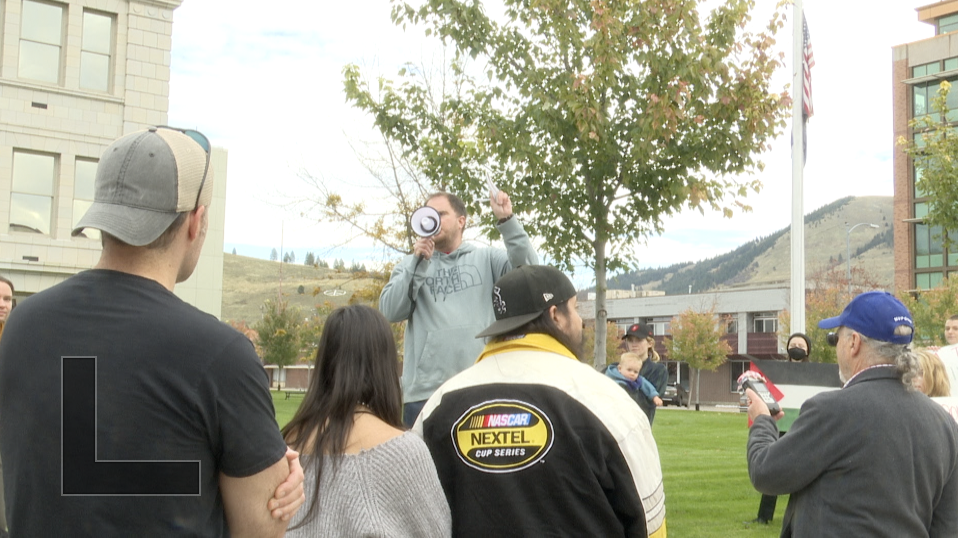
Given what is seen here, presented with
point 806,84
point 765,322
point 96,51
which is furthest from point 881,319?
point 765,322

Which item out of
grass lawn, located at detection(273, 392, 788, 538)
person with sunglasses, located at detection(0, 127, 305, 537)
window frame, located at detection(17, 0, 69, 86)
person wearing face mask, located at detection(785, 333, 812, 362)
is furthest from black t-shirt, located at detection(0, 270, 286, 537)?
window frame, located at detection(17, 0, 69, 86)

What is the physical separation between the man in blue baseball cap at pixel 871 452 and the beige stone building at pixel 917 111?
6708 cm

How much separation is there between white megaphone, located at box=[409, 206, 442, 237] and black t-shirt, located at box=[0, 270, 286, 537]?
123 inches

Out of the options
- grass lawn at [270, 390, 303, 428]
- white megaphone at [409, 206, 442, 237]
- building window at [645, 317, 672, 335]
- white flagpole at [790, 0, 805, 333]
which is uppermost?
white flagpole at [790, 0, 805, 333]

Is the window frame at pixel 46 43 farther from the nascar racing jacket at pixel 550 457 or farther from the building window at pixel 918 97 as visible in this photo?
the building window at pixel 918 97

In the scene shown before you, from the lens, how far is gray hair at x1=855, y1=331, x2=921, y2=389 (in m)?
3.74

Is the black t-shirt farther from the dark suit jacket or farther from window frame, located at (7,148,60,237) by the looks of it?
window frame, located at (7,148,60,237)

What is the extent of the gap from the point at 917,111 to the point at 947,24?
31.0 ft

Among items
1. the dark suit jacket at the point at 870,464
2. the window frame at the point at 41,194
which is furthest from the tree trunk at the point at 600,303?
the window frame at the point at 41,194

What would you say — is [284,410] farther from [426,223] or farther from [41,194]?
[426,223]

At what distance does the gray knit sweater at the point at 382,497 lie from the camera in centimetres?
308

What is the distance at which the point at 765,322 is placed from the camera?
73875mm

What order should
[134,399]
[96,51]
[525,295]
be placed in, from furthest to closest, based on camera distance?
[96,51]
[525,295]
[134,399]

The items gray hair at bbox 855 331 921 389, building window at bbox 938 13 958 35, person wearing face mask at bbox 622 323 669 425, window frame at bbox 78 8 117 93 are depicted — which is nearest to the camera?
gray hair at bbox 855 331 921 389
